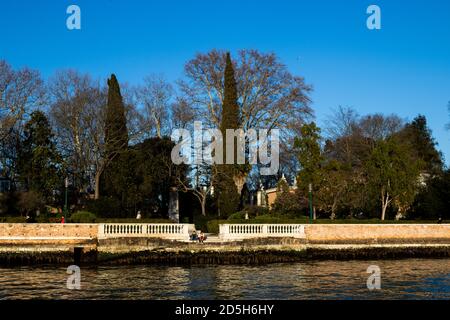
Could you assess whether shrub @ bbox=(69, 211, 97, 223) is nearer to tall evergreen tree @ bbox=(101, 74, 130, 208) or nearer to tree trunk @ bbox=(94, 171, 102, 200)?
tall evergreen tree @ bbox=(101, 74, 130, 208)

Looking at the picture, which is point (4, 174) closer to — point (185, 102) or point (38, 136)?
point (38, 136)

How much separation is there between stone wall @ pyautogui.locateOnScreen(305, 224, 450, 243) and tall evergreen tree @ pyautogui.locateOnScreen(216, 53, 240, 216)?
1060 centimetres

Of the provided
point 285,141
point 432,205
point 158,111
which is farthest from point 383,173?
point 158,111

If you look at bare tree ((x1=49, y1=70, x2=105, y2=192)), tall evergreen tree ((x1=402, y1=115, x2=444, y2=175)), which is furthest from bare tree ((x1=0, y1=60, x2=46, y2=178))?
tall evergreen tree ((x1=402, y1=115, x2=444, y2=175))

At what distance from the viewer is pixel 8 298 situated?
17188mm

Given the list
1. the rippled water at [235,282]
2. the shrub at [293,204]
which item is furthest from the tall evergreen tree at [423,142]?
the rippled water at [235,282]

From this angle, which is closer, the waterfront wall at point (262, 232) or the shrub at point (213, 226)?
the waterfront wall at point (262, 232)

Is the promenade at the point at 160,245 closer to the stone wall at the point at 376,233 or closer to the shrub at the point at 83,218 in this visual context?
the stone wall at the point at 376,233

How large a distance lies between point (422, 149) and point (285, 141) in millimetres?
25987

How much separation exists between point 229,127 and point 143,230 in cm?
1544

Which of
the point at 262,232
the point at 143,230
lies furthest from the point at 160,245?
the point at 262,232

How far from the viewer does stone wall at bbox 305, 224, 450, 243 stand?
32094 millimetres

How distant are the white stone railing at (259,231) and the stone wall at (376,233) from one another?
2.82 feet

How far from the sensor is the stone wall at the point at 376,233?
32094 millimetres
